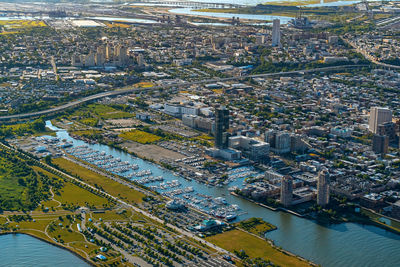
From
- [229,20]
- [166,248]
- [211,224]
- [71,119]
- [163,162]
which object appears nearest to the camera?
[166,248]

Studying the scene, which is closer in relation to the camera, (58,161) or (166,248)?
(166,248)

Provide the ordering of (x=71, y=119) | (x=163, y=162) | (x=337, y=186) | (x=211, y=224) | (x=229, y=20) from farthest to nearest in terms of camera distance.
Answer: (x=229, y=20), (x=71, y=119), (x=163, y=162), (x=337, y=186), (x=211, y=224)

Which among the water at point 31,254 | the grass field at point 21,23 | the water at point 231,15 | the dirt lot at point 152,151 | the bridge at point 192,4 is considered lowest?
the water at point 31,254

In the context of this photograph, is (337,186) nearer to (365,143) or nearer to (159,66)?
(365,143)

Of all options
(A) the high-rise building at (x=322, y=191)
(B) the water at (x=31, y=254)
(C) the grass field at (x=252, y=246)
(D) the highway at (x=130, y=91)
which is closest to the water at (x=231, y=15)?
(D) the highway at (x=130, y=91)

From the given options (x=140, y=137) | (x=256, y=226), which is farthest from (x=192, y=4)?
(x=256, y=226)

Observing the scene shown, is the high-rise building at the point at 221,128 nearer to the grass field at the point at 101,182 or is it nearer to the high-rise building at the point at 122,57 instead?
the grass field at the point at 101,182

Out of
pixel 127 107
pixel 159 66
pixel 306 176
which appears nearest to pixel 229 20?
pixel 159 66
